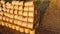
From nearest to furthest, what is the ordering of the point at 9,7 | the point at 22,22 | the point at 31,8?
the point at 31,8 < the point at 22,22 < the point at 9,7

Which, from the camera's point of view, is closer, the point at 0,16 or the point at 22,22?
the point at 22,22

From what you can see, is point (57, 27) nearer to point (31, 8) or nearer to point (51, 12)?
point (51, 12)

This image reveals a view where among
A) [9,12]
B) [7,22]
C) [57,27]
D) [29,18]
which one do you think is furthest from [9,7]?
[57,27]

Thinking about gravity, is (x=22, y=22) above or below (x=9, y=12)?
below

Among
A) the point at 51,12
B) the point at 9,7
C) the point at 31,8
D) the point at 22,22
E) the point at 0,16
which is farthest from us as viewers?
the point at 51,12

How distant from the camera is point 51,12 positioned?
263cm

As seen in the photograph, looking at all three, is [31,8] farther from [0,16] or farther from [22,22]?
[0,16]

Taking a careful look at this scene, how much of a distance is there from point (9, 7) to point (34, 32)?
55cm

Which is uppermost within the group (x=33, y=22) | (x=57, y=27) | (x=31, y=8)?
(x=31, y=8)

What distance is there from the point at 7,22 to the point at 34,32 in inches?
21.2

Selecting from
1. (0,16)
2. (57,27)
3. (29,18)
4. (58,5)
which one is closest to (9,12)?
(0,16)

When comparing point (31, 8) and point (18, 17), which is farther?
point (18, 17)

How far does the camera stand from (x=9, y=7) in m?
2.06

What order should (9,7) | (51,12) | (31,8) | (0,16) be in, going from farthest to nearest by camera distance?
(51,12) → (0,16) → (9,7) → (31,8)
